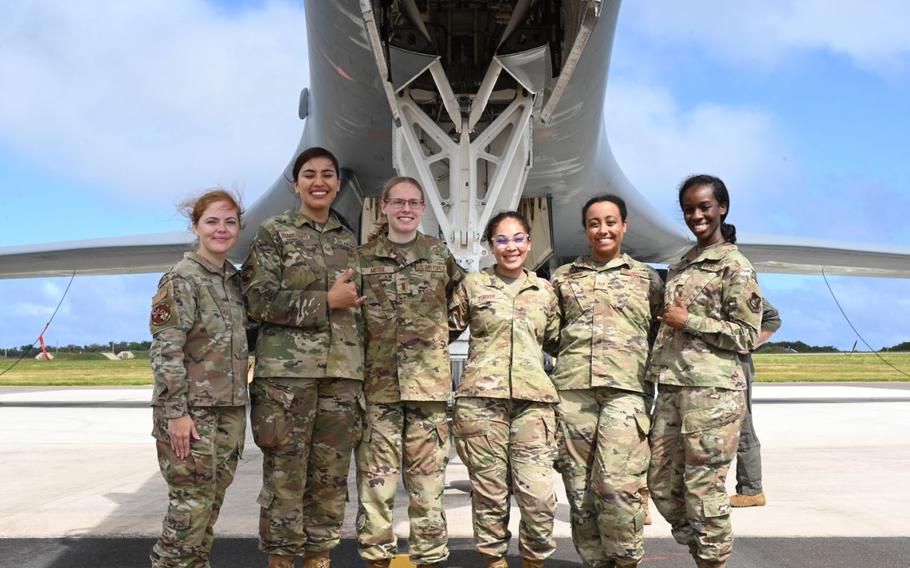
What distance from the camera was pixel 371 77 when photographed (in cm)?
632

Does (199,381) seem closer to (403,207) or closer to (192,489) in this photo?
(192,489)

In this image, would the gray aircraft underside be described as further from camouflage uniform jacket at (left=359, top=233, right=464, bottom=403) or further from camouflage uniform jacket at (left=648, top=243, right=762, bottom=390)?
camouflage uniform jacket at (left=648, top=243, right=762, bottom=390)

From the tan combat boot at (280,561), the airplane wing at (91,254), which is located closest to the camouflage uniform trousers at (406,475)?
the tan combat boot at (280,561)

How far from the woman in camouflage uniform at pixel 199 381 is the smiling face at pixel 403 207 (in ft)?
2.38

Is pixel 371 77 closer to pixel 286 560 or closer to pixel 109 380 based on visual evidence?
pixel 286 560

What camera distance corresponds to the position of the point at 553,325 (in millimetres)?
3715

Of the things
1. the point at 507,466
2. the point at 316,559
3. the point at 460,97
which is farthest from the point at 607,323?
the point at 460,97

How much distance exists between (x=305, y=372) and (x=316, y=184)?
0.91m

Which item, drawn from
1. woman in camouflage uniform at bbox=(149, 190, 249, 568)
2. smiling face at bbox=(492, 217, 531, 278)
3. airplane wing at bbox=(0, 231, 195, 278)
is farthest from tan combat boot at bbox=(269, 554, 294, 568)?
airplane wing at bbox=(0, 231, 195, 278)

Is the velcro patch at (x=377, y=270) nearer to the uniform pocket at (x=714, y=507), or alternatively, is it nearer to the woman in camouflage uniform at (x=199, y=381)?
→ the woman in camouflage uniform at (x=199, y=381)

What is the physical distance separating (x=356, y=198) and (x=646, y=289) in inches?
215

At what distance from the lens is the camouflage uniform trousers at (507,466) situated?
131 inches

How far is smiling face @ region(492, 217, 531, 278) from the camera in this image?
363cm

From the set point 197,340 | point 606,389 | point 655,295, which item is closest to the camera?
point 197,340
